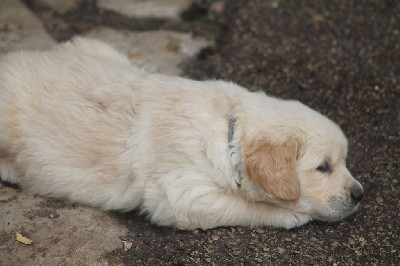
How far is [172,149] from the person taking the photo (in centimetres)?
487

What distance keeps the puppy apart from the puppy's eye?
17mm

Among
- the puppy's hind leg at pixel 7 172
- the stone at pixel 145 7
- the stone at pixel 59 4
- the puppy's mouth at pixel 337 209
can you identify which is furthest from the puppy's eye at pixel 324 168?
the stone at pixel 59 4

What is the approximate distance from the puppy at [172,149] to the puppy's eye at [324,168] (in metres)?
0.02

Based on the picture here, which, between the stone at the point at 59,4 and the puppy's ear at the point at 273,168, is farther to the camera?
the stone at the point at 59,4

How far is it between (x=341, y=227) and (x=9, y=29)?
431 centimetres

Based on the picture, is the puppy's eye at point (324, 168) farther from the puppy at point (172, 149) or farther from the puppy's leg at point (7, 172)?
the puppy's leg at point (7, 172)

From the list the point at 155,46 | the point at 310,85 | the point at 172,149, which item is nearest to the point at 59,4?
the point at 155,46

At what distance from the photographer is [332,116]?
6629 millimetres

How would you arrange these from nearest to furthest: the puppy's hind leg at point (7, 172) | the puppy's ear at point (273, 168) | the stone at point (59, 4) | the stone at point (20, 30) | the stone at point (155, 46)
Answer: the puppy's ear at point (273, 168) → the puppy's hind leg at point (7, 172) → the stone at point (20, 30) → the stone at point (155, 46) → the stone at point (59, 4)

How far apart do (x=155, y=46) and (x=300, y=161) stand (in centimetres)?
310

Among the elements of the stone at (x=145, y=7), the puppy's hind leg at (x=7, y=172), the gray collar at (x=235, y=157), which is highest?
the gray collar at (x=235, y=157)

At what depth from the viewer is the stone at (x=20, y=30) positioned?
6.98m

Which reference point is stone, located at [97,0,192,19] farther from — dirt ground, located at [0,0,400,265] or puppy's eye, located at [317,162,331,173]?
puppy's eye, located at [317,162,331,173]

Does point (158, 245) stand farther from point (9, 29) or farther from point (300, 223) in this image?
point (9, 29)
